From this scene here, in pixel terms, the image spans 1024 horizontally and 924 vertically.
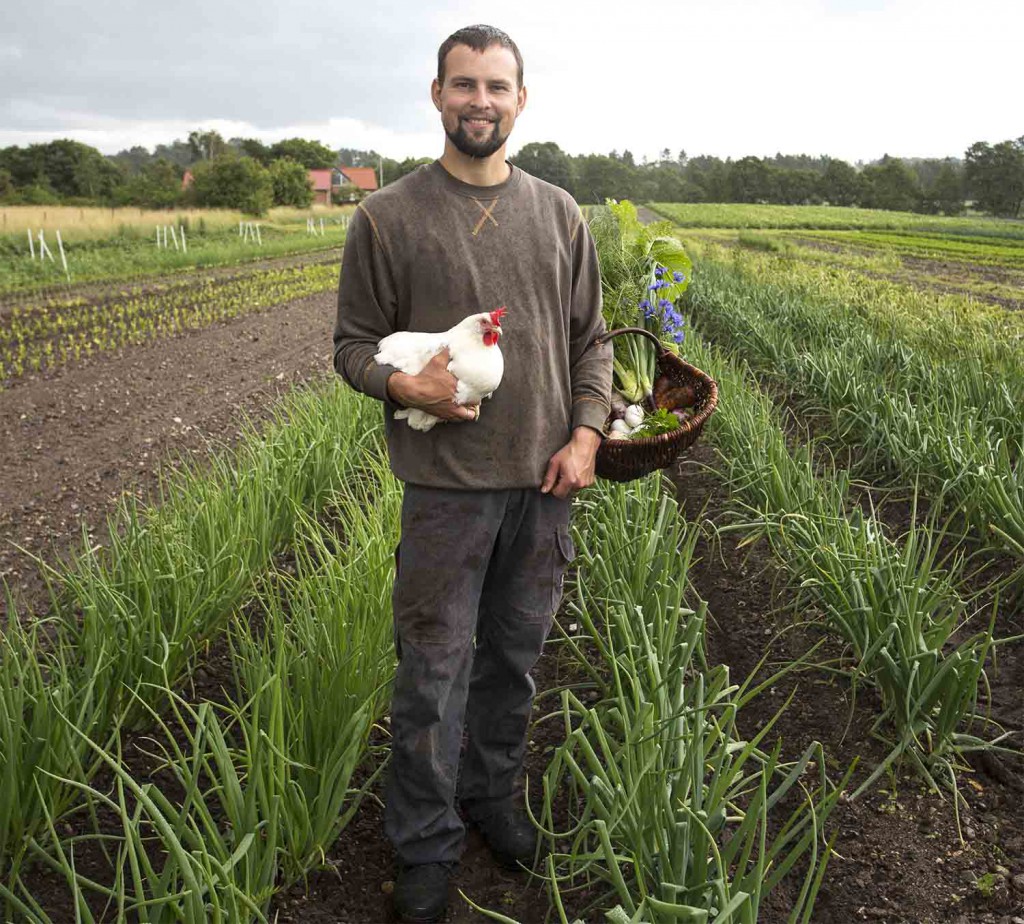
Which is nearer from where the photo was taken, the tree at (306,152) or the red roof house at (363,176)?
the tree at (306,152)

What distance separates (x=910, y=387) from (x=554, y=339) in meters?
3.89

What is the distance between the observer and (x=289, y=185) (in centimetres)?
3784

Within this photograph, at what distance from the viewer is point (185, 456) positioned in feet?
17.0

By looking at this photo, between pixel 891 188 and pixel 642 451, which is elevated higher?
pixel 891 188

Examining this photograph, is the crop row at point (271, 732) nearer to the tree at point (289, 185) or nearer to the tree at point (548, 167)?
the tree at point (548, 167)

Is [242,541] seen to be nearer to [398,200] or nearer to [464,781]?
[464,781]

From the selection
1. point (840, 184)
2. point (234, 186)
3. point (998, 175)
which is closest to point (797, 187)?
point (840, 184)

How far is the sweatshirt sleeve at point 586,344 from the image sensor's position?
1.85 meters

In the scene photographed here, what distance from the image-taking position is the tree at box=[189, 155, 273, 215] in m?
32.3

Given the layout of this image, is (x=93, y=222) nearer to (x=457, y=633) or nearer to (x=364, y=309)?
(x=364, y=309)

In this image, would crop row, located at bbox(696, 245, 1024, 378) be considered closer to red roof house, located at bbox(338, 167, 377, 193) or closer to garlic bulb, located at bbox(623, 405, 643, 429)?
garlic bulb, located at bbox(623, 405, 643, 429)

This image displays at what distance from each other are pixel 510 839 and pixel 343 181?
242ft

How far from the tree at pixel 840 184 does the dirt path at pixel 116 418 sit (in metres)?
71.7

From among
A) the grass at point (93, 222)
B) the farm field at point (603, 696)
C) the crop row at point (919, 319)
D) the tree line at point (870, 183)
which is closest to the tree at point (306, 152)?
the tree line at point (870, 183)
